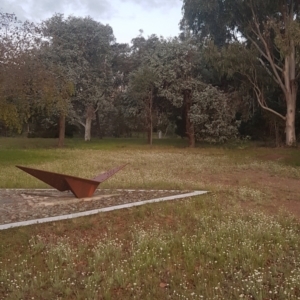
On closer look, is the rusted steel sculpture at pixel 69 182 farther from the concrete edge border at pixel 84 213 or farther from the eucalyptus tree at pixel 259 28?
the eucalyptus tree at pixel 259 28

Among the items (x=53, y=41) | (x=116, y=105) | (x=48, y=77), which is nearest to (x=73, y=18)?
(x=53, y=41)

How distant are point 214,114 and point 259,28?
6.67 m

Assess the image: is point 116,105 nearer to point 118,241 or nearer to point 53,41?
point 53,41

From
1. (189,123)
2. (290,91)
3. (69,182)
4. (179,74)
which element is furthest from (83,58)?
(69,182)

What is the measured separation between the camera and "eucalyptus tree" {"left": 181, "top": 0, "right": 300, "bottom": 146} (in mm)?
24297

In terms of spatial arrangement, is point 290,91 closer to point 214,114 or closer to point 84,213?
point 214,114

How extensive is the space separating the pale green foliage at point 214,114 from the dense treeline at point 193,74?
0.07m

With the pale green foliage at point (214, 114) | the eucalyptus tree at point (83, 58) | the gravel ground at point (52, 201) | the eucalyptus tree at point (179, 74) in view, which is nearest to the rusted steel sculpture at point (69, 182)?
the gravel ground at point (52, 201)

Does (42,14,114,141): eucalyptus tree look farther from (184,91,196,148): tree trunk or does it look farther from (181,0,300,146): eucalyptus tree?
(181,0,300,146): eucalyptus tree

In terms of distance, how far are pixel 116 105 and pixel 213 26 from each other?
1386 cm

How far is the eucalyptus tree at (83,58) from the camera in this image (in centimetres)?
2980

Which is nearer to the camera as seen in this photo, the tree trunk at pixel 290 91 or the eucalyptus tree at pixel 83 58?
the tree trunk at pixel 290 91

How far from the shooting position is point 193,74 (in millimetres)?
29891

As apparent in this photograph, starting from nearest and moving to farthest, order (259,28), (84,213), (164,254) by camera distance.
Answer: (164,254), (84,213), (259,28)
